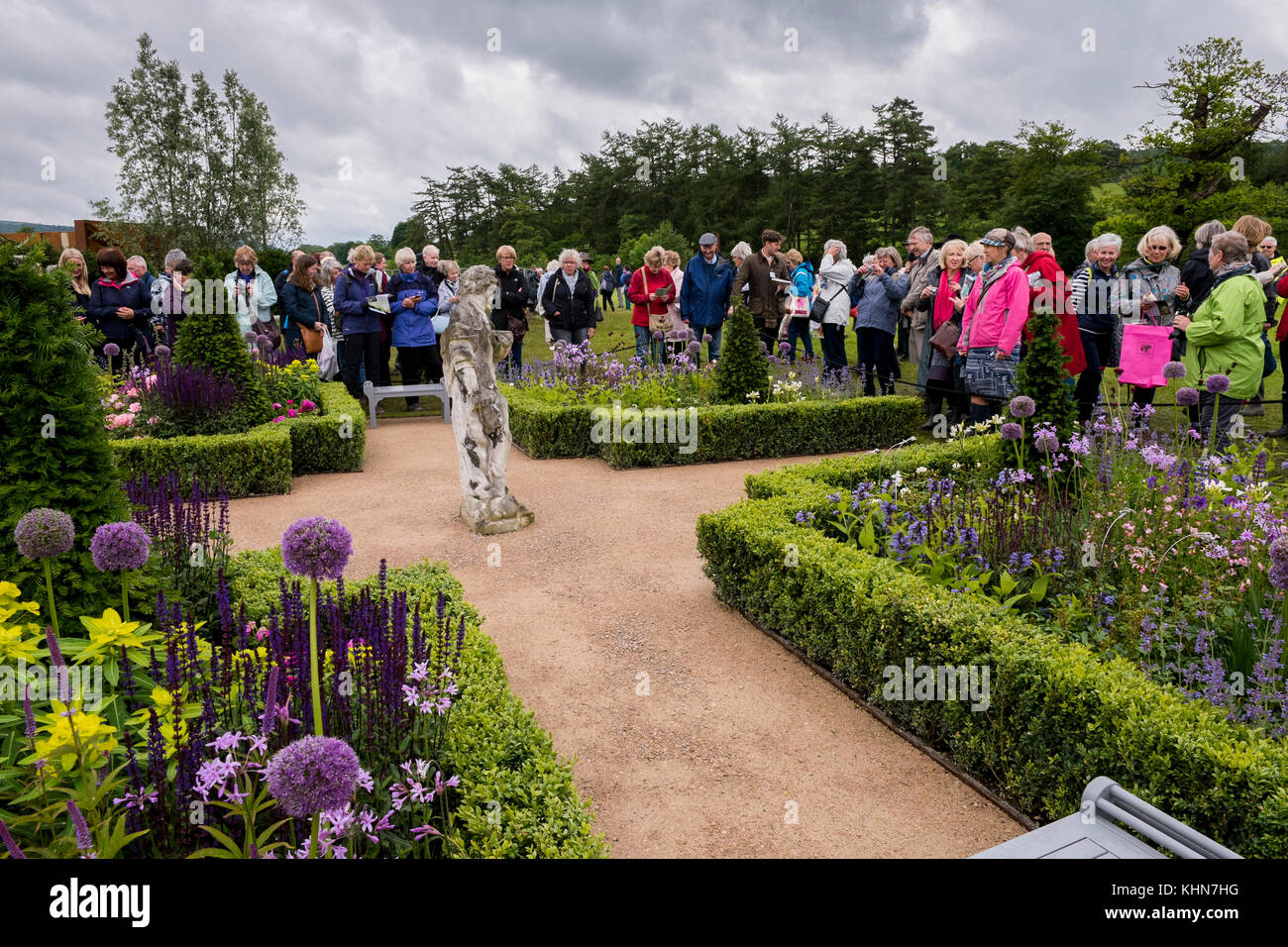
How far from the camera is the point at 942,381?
10000 millimetres

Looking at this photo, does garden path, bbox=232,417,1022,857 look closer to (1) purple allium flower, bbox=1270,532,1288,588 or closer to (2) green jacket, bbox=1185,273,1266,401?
(1) purple allium flower, bbox=1270,532,1288,588

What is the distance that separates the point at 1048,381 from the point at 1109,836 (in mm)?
4407

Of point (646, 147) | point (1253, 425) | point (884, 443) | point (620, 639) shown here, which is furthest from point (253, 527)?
point (646, 147)

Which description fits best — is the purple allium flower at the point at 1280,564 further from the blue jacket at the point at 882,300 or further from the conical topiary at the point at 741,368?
the blue jacket at the point at 882,300

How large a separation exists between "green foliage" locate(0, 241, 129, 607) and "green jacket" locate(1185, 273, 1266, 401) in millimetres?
7551

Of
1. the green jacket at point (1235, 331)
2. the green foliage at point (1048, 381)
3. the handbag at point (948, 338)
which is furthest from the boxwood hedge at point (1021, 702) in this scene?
the handbag at point (948, 338)

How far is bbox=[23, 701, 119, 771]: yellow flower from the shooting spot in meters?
2.25

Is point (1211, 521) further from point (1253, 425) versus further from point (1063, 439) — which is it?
point (1253, 425)

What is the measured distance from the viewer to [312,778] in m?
1.79

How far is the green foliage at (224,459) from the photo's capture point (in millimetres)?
8125

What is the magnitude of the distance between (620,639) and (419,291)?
8.39 metres

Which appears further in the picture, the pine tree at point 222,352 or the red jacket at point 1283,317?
the pine tree at point 222,352

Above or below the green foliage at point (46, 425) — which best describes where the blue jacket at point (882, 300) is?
above

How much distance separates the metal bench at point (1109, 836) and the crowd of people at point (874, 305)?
176 inches
